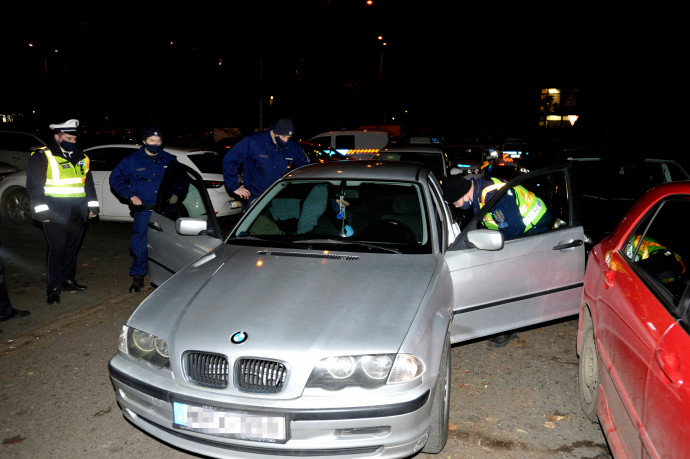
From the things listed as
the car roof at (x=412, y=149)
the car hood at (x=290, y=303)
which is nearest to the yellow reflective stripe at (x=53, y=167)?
the car hood at (x=290, y=303)

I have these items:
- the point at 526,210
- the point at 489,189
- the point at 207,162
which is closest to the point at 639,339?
the point at 526,210

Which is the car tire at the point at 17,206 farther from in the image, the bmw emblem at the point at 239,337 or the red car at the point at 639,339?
the red car at the point at 639,339

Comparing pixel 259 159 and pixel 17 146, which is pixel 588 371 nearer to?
pixel 259 159

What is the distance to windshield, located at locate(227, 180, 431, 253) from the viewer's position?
391 cm

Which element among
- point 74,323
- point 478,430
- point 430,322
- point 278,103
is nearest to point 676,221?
point 478,430

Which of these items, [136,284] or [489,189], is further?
[136,284]

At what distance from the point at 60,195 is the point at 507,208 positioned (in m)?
4.44

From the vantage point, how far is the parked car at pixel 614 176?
640cm

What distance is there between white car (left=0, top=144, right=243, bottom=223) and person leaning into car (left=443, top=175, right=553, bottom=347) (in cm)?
515

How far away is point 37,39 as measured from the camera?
131ft

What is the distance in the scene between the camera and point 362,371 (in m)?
2.68

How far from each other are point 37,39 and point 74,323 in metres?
41.8

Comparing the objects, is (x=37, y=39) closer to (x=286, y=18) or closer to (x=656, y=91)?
(x=286, y=18)

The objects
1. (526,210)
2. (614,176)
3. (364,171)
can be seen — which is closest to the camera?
(364,171)
